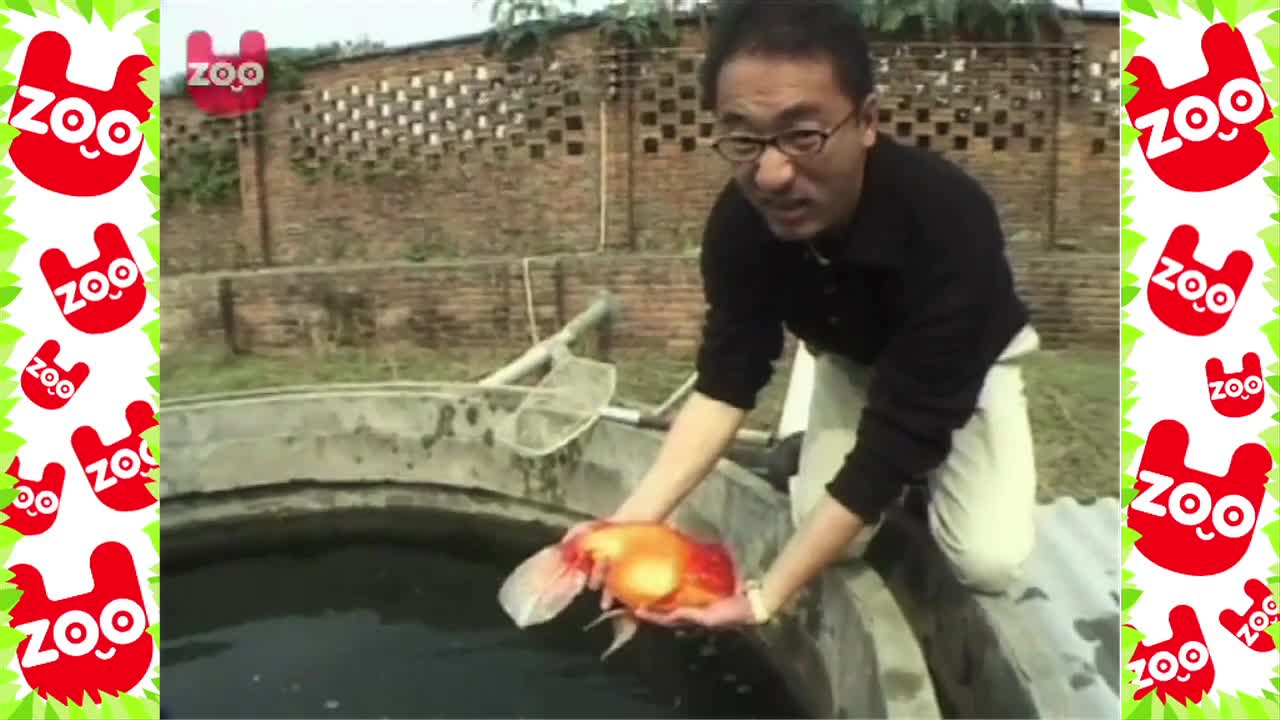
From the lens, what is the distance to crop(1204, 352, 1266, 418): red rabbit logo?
63 cm

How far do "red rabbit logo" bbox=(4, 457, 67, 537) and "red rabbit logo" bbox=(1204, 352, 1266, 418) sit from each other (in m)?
0.67

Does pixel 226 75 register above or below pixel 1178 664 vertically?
above

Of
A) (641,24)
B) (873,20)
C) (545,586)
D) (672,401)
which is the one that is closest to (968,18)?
(873,20)

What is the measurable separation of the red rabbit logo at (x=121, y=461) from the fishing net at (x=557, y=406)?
30.6 inches

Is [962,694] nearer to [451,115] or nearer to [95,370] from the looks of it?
[95,370]

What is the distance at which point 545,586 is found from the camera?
0.72 metres

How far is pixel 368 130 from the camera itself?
1.54 metres

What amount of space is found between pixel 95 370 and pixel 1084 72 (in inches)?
40.3

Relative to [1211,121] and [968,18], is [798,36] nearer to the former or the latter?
[1211,121]

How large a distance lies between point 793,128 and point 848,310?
18 centimetres

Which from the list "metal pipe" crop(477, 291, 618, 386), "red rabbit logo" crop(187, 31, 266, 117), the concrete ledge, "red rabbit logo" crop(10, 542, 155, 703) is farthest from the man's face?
"metal pipe" crop(477, 291, 618, 386)

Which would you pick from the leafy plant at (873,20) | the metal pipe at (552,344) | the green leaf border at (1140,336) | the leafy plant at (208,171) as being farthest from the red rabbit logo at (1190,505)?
the leafy plant at (208,171)

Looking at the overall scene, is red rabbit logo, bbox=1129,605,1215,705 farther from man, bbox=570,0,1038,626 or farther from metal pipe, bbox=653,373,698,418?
metal pipe, bbox=653,373,698,418

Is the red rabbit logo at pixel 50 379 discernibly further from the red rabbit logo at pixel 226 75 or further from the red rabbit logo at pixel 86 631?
the red rabbit logo at pixel 226 75
